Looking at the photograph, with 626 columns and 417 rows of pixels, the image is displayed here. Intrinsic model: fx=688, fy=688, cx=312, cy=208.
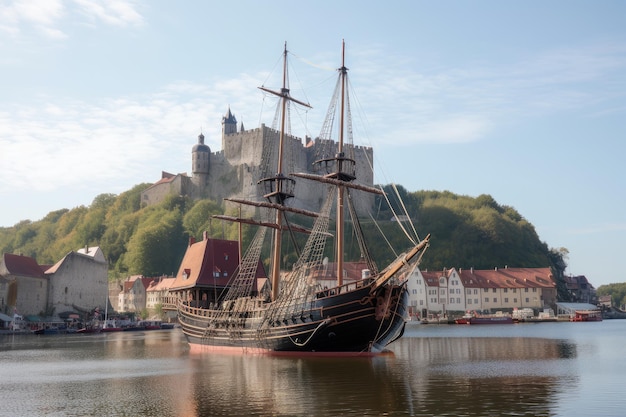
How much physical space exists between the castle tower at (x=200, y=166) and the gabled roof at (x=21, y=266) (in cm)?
5547

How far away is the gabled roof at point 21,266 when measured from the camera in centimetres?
9044

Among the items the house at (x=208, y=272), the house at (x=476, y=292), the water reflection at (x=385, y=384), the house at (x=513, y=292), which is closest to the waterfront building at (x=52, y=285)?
the house at (x=208, y=272)

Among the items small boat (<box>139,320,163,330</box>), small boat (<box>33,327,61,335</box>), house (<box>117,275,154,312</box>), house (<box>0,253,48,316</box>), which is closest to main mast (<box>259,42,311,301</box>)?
small boat (<box>33,327,61,335</box>)

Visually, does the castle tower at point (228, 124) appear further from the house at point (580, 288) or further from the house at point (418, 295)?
the house at point (580, 288)

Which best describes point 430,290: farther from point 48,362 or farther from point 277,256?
point 48,362

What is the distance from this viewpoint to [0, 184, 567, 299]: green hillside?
140500mm

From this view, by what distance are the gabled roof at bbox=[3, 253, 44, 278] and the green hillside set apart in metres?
40.3

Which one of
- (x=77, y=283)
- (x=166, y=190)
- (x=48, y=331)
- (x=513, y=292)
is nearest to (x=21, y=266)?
(x=77, y=283)

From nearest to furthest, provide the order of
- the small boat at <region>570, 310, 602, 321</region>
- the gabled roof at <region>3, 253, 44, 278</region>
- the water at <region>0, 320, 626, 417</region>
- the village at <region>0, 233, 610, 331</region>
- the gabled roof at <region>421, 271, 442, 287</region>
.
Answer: the water at <region>0, 320, 626, 417</region> → the village at <region>0, 233, 610, 331</region> → the gabled roof at <region>3, 253, 44, 278</region> → the small boat at <region>570, 310, 602, 321</region> → the gabled roof at <region>421, 271, 442, 287</region>

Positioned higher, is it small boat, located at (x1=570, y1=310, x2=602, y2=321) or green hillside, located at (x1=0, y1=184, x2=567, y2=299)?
green hillside, located at (x1=0, y1=184, x2=567, y2=299)

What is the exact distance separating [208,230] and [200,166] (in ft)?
68.8

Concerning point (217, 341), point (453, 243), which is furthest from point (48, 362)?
point (453, 243)

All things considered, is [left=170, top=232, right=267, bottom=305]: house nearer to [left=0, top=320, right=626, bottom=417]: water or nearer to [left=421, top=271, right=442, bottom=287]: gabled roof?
[left=0, top=320, right=626, bottom=417]: water

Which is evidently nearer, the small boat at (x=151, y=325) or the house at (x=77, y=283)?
the house at (x=77, y=283)
